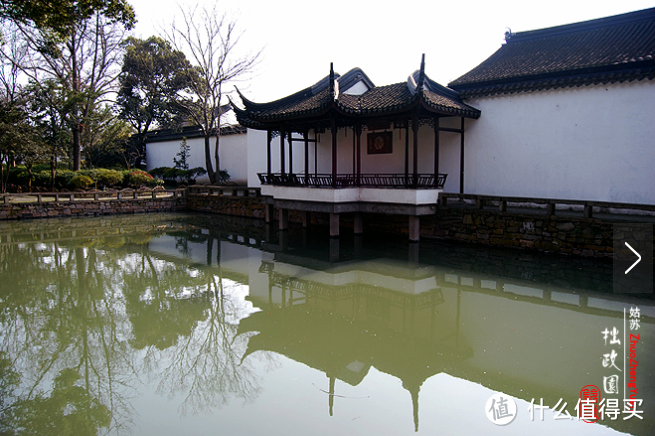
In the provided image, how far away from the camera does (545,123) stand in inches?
388

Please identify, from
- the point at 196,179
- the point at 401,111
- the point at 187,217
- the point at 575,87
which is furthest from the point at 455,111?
the point at 196,179

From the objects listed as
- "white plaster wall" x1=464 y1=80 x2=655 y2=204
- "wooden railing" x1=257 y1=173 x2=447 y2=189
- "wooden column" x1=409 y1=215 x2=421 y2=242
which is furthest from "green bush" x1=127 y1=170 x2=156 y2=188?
"white plaster wall" x1=464 y1=80 x2=655 y2=204

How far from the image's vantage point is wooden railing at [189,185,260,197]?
1586cm

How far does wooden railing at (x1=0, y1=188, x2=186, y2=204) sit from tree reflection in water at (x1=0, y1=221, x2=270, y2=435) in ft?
28.3

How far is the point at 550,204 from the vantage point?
28.2 ft

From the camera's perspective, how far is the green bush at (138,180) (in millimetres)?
20141

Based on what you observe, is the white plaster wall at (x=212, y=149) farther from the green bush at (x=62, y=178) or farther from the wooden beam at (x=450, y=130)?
the wooden beam at (x=450, y=130)

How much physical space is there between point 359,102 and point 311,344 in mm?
7261

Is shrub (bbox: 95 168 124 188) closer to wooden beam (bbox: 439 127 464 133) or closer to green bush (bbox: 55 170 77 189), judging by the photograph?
green bush (bbox: 55 170 77 189)

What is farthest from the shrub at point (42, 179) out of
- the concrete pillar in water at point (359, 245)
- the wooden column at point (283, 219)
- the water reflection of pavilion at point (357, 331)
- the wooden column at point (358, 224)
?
the water reflection of pavilion at point (357, 331)

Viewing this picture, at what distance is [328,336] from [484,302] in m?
2.39

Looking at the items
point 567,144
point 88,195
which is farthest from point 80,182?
point 567,144

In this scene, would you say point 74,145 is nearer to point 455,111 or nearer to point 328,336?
point 455,111

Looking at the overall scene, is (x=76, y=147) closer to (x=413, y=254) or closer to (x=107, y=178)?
(x=107, y=178)
